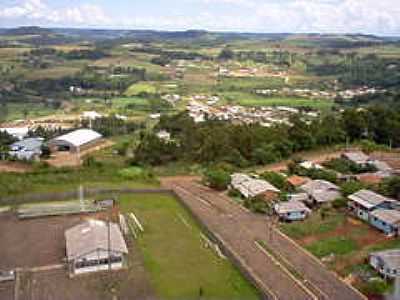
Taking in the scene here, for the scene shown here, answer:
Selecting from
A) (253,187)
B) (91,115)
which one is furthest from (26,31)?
(253,187)

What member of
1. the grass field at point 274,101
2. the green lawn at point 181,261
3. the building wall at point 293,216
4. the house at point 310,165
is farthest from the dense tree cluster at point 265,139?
the grass field at point 274,101

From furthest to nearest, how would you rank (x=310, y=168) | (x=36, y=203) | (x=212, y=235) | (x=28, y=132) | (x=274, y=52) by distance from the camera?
1. (x=274, y=52)
2. (x=28, y=132)
3. (x=310, y=168)
4. (x=36, y=203)
5. (x=212, y=235)

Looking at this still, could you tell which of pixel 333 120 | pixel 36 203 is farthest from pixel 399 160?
pixel 36 203

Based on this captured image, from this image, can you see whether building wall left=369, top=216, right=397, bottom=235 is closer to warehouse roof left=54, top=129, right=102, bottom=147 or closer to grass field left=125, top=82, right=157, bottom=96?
warehouse roof left=54, top=129, right=102, bottom=147

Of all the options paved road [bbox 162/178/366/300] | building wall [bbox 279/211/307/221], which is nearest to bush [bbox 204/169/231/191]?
paved road [bbox 162/178/366/300]

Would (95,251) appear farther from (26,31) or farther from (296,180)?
(26,31)

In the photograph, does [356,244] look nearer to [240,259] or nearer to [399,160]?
[240,259]
